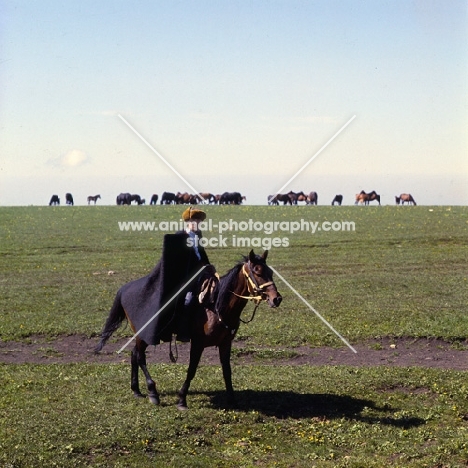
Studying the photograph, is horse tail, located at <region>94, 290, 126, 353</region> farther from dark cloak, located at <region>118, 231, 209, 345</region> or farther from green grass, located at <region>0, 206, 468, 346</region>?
green grass, located at <region>0, 206, 468, 346</region>

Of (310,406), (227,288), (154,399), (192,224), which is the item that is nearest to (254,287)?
(227,288)

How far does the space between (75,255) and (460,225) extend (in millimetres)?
21147

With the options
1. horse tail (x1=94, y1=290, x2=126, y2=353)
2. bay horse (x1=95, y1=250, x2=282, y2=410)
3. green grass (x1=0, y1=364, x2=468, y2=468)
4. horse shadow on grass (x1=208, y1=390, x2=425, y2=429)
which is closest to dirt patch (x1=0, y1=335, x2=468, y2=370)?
green grass (x1=0, y1=364, x2=468, y2=468)

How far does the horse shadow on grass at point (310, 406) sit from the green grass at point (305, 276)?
4.24 m

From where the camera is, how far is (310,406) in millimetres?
11656

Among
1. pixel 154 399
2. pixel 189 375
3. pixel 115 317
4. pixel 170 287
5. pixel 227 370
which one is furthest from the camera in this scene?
pixel 115 317

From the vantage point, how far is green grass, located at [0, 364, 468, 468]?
9.70 metres

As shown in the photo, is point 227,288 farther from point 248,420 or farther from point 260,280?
point 248,420

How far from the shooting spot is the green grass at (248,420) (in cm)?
970

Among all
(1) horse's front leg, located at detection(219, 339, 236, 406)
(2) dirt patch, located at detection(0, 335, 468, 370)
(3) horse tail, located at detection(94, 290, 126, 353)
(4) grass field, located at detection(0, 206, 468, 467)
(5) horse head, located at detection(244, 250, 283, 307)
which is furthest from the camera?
(2) dirt patch, located at detection(0, 335, 468, 370)

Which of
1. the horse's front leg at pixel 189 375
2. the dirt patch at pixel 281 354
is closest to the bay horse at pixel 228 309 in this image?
the horse's front leg at pixel 189 375

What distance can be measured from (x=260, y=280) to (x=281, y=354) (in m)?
5.02

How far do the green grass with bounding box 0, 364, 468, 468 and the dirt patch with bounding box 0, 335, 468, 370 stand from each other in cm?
116

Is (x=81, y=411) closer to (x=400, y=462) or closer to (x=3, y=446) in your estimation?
(x=3, y=446)
